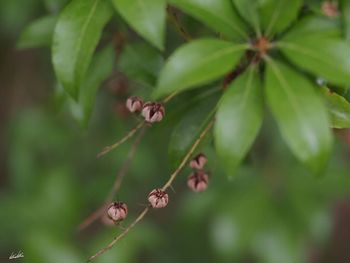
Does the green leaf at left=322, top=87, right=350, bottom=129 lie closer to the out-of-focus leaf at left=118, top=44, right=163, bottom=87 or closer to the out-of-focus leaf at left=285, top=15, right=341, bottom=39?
the out-of-focus leaf at left=285, top=15, right=341, bottom=39

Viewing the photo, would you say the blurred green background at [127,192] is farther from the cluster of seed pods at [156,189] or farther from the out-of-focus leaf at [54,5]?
the cluster of seed pods at [156,189]

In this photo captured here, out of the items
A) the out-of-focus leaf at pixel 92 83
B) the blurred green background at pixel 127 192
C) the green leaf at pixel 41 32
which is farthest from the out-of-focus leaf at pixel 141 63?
the blurred green background at pixel 127 192

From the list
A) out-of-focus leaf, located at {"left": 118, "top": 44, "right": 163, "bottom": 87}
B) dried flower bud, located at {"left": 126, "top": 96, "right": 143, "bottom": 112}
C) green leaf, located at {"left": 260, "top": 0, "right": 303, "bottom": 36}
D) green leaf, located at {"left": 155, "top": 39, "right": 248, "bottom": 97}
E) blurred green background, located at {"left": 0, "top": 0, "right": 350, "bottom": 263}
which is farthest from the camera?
blurred green background, located at {"left": 0, "top": 0, "right": 350, "bottom": 263}

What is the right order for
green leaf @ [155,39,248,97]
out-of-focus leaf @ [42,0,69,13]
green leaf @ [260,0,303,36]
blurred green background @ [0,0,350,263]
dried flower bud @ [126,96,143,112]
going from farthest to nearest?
blurred green background @ [0,0,350,263]
out-of-focus leaf @ [42,0,69,13]
dried flower bud @ [126,96,143,112]
green leaf @ [260,0,303,36]
green leaf @ [155,39,248,97]

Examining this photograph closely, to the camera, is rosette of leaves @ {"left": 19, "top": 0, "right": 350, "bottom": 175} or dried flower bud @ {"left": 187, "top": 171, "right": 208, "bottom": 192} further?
dried flower bud @ {"left": 187, "top": 171, "right": 208, "bottom": 192}

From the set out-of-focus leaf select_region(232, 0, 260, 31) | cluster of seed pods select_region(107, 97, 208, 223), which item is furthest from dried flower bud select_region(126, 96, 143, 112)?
out-of-focus leaf select_region(232, 0, 260, 31)

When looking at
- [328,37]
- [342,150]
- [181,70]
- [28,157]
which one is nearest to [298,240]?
[342,150]
